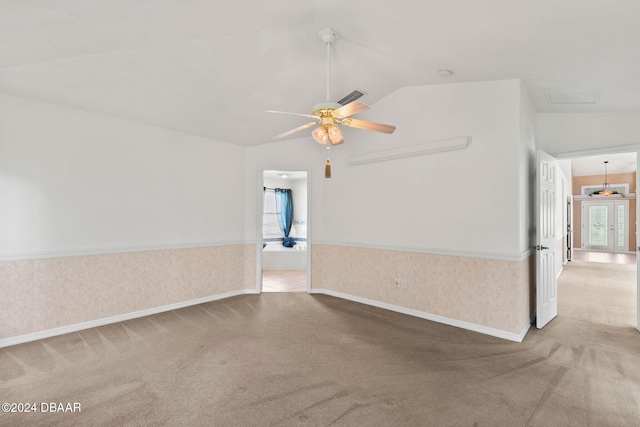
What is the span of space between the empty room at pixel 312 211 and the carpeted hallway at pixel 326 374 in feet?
0.07

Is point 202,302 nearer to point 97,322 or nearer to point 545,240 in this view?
point 97,322

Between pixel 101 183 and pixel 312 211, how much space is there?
2890 millimetres

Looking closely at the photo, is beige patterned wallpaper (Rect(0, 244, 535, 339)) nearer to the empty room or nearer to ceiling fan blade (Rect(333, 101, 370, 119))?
the empty room

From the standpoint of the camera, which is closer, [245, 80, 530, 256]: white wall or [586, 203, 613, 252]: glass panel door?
[245, 80, 530, 256]: white wall

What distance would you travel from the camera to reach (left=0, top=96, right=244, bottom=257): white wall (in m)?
3.16

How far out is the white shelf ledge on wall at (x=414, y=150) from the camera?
11.7 ft

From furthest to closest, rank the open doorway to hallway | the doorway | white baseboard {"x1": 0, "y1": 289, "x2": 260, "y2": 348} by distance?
the doorway, the open doorway to hallway, white baseboard {"x1": 0, "y1": 289, "x2": 260, "y2": 348}

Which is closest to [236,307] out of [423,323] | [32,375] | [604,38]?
[32,375]

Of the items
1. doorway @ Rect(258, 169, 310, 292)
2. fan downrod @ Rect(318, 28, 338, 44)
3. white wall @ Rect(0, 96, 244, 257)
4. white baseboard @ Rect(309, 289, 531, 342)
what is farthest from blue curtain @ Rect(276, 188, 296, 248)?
fan downrod @ Rect(318, 28, 338, 44)

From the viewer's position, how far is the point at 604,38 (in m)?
2.30

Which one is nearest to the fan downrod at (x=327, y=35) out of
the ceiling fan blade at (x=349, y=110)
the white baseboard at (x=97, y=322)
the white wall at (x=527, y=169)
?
the ceiling fan blade at (x=349, y=110)

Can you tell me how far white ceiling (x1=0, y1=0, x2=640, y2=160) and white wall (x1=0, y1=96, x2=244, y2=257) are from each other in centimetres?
28

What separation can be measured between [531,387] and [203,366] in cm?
262

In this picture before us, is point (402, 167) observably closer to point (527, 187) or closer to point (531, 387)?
point (527, 187)
